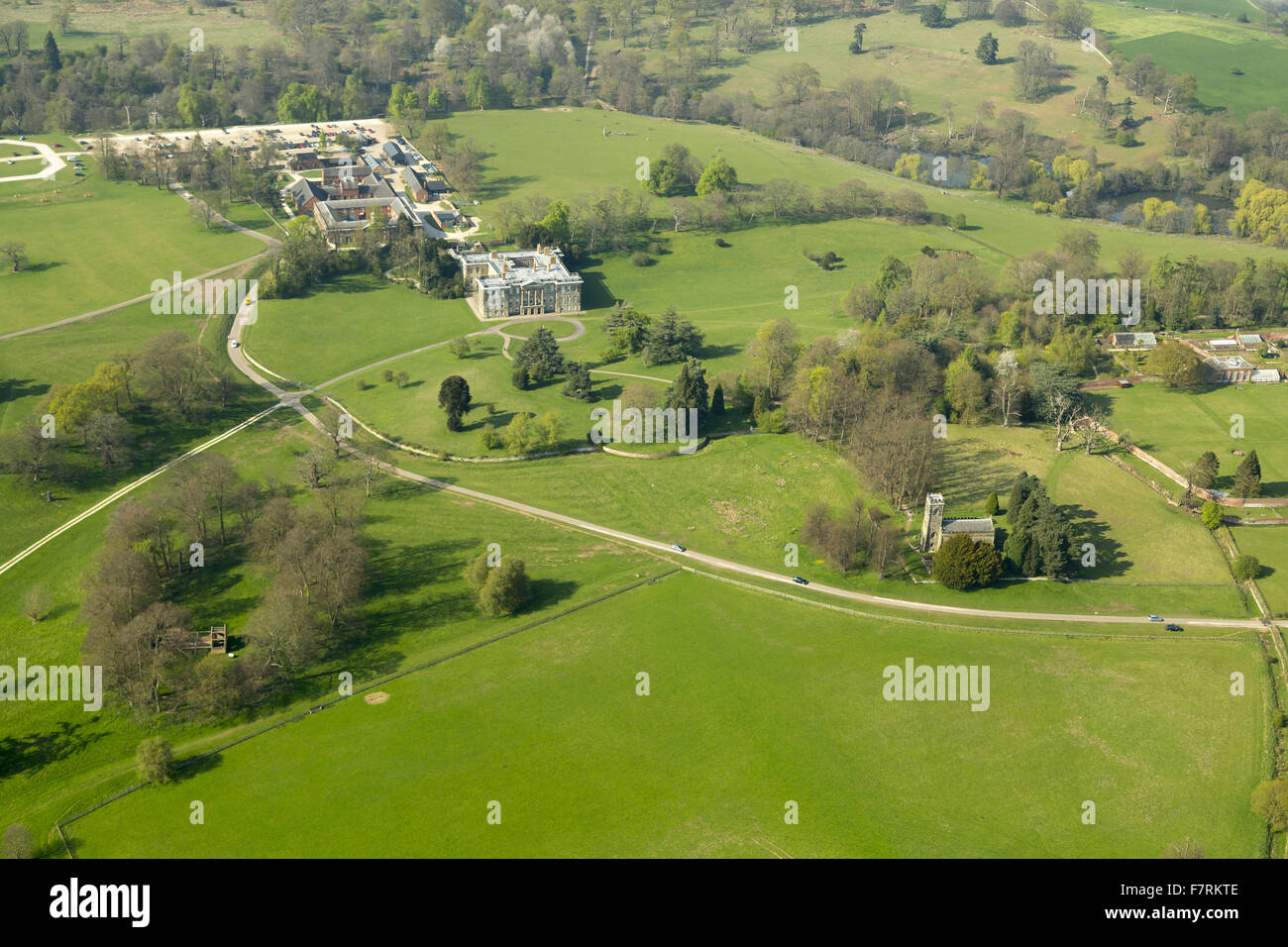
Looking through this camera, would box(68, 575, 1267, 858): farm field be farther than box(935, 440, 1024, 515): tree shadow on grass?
No

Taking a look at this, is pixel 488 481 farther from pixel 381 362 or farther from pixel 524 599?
pixel 381 362

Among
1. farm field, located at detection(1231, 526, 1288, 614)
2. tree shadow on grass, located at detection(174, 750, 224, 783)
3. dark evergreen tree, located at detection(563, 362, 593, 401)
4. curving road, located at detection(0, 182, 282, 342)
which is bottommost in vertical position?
farm field, located at detection(1231, 526, 1288, 614)

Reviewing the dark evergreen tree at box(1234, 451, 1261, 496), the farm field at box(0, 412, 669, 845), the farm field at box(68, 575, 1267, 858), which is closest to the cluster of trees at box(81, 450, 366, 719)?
the farm field at box(0, 412, 669, 845)

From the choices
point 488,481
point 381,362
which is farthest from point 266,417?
point 488,481

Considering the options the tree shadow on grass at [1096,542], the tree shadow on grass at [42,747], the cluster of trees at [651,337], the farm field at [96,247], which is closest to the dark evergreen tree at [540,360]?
the cluster of trees at [651,337]

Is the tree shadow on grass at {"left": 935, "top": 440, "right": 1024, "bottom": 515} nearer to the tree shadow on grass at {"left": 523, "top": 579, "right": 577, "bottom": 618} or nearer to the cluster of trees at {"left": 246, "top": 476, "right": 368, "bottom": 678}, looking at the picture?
the tree shadow on grass at {"left": 523, "top": 579, "right": 577, "bottom": 618}

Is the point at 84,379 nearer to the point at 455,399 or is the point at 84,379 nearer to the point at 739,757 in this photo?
the point at 455,399

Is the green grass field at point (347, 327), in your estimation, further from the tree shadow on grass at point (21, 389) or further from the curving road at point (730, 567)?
the tree shadow on grass at point (21, 389)
